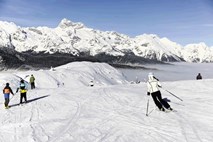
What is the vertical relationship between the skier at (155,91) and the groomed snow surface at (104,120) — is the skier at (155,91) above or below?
above

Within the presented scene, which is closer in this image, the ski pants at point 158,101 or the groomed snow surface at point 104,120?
the groomed snow surface at point 104,120

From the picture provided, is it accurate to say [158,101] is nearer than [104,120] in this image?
No

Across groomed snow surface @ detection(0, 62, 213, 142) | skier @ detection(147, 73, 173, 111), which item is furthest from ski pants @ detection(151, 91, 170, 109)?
groomed snow surface @ detection(0, 62, 213, 142)

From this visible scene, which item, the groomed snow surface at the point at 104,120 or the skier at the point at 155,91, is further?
the skier at the point at 155,91

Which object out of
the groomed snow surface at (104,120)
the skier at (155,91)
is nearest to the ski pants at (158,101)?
the skier at (155,91)

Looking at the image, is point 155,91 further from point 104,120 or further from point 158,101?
point 104,120

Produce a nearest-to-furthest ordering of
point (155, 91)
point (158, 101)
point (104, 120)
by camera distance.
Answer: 1. point (104, 120)
2. point (155, 91)
3. point (158, 101)

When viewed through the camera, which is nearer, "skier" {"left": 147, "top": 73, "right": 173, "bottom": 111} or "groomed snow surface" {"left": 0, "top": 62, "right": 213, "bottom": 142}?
Result: "groomed snow surface" {"left": 0, "top": 62, "right": 213, "bottom": 142}

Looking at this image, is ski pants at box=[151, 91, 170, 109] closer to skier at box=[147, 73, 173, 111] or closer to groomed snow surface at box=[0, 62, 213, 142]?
skier at box=[147, 73, 173, 111]

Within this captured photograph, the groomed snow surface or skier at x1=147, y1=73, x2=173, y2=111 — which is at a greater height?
skier at x1=147, y1=73, x2=173, y2=111

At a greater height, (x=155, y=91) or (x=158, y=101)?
(x=155, y=91)

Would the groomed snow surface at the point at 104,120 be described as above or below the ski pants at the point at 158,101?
below

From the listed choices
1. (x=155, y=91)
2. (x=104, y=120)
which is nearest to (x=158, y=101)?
(x=155, y=91)

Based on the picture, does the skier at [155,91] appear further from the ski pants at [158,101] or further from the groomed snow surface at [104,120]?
the groomed snow surface at [104,120]
